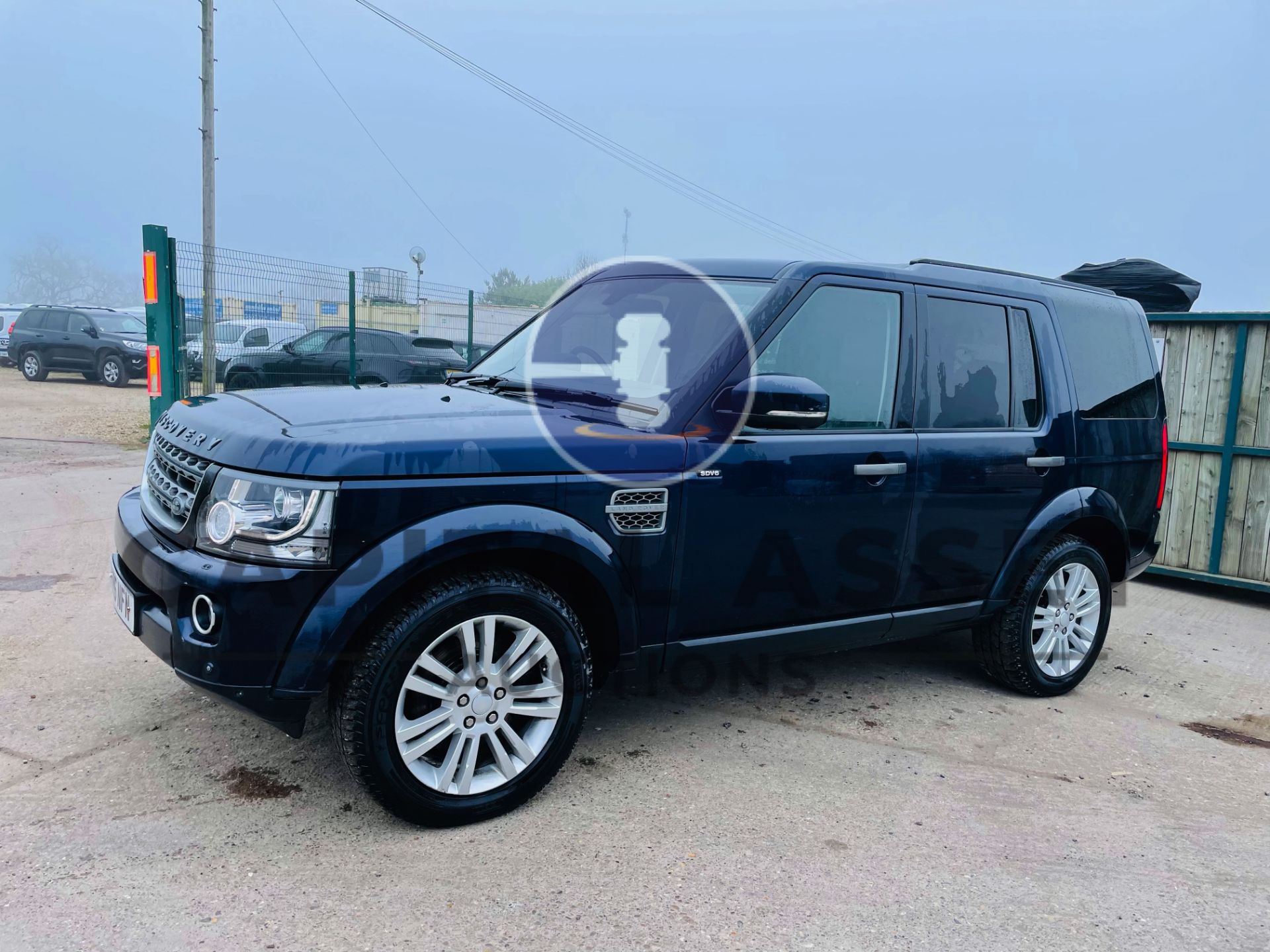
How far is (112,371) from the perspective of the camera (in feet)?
72.7

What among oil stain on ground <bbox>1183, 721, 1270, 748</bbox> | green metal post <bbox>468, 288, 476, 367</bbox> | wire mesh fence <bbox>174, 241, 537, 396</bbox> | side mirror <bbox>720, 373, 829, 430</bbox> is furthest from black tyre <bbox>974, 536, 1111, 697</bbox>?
green metal post <bbox>468, 288, 476, 367</bbox>

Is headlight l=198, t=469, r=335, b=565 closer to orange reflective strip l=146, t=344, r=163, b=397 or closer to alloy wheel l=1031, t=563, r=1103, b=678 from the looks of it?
alloy wheel l=1031, t=563, r=1103, b=678

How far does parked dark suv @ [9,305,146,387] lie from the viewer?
2205cm

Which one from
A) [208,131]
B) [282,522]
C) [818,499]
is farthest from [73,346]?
[818,499]

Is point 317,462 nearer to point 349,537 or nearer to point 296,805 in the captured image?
point 349,537

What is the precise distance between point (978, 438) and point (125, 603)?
342cm

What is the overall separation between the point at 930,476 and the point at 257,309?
10.2 meters

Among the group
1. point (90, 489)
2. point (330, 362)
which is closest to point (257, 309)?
point (330, 362)

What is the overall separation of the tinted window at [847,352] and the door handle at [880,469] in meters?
0.16

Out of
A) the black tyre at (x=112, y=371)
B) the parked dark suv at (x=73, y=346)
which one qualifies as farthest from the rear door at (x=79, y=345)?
the black tyre at (x=112, y=371)

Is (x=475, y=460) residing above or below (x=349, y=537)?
above

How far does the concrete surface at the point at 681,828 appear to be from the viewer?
103 inches

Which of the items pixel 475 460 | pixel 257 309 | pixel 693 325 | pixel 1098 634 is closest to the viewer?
pixel 475 460

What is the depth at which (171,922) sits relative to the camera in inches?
98.9
